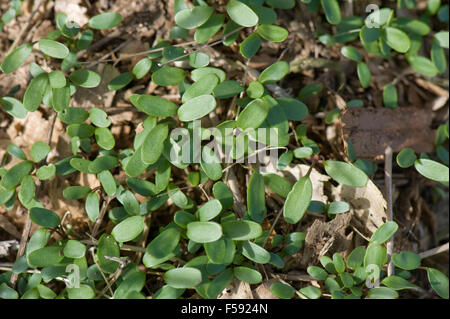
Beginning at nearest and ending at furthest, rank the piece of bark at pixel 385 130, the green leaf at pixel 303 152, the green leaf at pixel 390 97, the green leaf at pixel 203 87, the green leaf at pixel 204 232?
the green leaf at pixel 204 232 < the green leaf at pixel 203 87 < the green leaf at pixel 303 152 < the piece of bark at pixel 385 130 < the green leaf at pixel 390 97

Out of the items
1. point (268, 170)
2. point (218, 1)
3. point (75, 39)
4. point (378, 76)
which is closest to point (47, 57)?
point (75, 39)

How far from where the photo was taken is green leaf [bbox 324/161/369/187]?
159cm

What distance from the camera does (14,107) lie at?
1.68 metres

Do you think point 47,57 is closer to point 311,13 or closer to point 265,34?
point 265,34

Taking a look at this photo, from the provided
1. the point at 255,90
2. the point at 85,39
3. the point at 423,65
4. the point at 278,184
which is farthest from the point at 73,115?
the point at 423,65

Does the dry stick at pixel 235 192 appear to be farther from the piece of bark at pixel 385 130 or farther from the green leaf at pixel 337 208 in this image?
the piece of bark at pixel 385 130

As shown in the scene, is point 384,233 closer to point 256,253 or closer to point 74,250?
point 256,253

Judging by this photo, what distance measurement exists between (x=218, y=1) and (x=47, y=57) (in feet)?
2.35

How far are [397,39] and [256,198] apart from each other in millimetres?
916

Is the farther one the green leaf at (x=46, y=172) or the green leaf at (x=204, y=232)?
the green leaf at (x=46, y=172)

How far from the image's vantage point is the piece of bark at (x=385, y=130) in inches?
70.1

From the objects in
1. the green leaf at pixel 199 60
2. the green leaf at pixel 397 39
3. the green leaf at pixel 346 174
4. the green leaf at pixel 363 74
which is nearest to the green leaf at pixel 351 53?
the green leaf at pixel 363 74

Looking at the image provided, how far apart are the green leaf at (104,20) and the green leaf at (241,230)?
2.99 feet

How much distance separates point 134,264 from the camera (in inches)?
60.9
